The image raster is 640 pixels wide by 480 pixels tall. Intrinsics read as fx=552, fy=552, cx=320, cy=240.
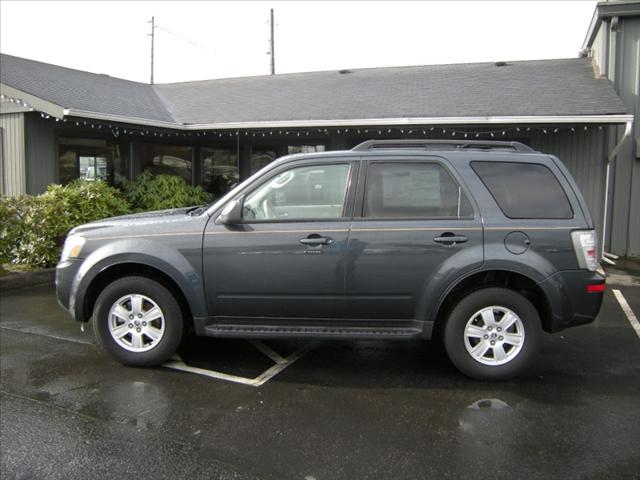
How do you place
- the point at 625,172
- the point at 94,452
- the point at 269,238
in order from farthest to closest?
the point at 625,172 < the point at 269,238 < the point at 94,452

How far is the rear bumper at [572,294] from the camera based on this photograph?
4.36m

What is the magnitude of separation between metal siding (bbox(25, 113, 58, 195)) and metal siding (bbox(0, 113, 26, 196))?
0.32 feet

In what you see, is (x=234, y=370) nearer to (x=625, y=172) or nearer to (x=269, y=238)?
(x=269, y=238)

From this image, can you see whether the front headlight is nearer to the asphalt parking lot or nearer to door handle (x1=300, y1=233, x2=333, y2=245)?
the asphalt parking lot

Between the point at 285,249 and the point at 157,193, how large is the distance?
832cm

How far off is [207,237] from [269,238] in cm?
53

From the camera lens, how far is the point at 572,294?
4391mm

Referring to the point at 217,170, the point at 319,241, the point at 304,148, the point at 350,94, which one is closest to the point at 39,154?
the point at 217,170

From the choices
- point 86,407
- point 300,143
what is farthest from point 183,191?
point 86,407

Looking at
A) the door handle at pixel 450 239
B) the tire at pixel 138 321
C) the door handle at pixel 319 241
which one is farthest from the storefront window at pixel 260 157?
the door handle at pixel 450 239

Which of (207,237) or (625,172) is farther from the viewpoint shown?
(625,172)

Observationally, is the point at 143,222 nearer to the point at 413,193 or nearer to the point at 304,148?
the point at 413,193

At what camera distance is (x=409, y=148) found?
484cm

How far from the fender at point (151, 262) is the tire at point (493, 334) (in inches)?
82.8
